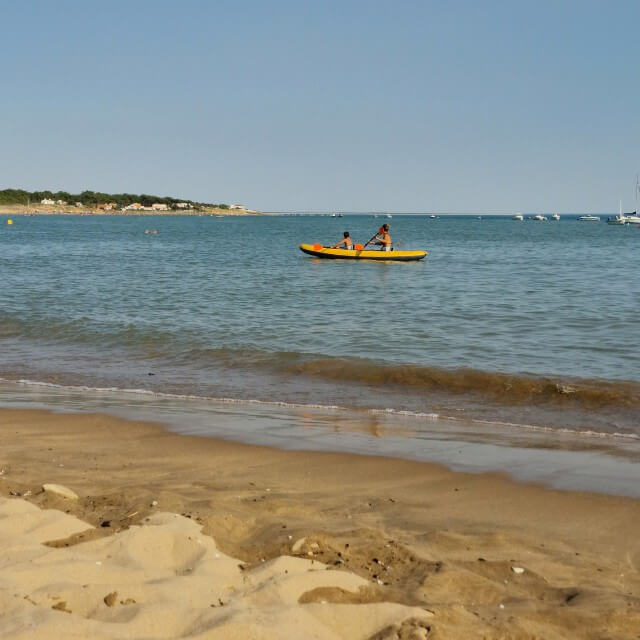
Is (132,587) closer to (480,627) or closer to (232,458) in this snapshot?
(480,627)

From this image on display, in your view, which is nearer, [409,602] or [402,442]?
[409,602]

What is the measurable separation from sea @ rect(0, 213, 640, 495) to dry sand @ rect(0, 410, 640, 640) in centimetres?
98

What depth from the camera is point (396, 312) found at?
19.6 m

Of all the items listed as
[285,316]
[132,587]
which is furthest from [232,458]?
[285,316]

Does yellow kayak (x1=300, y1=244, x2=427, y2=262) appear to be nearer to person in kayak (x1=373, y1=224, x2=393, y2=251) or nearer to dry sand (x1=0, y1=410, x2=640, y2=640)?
person in kayak (x1=373, y1=224, x2=393, y2=251)

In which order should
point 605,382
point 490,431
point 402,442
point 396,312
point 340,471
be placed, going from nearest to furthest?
point 340,471
point 402,442
point 490,431
point 605,382
point 396,312

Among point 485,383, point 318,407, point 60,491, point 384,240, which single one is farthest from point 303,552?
point 384,240

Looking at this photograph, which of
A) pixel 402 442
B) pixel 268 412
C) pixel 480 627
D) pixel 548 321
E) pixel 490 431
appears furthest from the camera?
pixel 548 321

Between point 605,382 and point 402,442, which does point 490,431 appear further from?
point 605,382

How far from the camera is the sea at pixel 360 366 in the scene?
8.05m

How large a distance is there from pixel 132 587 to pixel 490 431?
213 inches

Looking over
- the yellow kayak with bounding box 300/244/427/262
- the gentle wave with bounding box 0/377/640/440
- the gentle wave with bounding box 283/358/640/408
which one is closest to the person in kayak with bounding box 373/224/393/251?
the yellow kayak with bounding box 300/244/427/262

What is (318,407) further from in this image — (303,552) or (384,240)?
(384,240)

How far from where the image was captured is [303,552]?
4.58m
